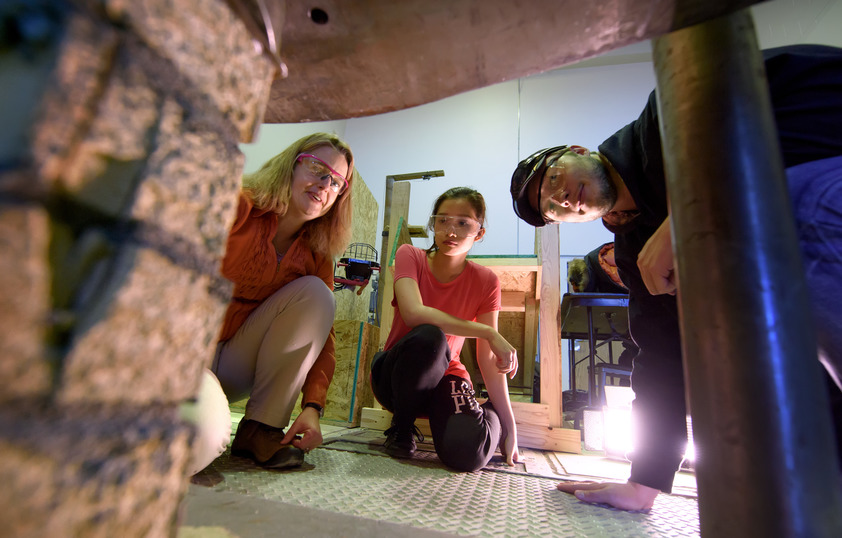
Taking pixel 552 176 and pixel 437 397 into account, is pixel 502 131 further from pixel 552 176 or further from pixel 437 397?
pixel 437 397

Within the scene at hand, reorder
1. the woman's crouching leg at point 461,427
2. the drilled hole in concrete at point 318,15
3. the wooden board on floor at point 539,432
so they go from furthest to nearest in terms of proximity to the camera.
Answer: the wooden board on floor at point 539,432 → the woman's crouching leg at point 461,427 → the drilled hole in concrete at point 318,15

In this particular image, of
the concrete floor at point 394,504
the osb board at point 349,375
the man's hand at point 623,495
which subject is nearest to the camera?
the concrete floor at point 394,504

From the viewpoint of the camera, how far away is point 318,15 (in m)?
0.38

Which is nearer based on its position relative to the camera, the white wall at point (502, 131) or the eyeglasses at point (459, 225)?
the eyeglasses at point (459, 225)

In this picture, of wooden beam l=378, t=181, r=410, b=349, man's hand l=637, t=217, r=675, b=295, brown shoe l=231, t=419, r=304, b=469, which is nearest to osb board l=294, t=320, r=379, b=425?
wooden beam l=378, t=181, r=410, b=349

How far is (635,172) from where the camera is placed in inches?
36.8

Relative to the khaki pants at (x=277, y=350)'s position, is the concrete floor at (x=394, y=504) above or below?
below

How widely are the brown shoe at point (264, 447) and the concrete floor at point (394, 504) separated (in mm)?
21

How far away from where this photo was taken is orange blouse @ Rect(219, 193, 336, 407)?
3.47 ft

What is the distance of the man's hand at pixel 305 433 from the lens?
3.29 ft

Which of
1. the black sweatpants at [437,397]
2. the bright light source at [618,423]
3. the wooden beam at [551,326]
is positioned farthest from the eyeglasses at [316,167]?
the bright light source at [618,423]

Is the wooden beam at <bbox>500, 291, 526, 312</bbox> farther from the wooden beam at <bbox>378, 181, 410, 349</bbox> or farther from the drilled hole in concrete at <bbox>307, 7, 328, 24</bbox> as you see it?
the drilled hole in concrete at <bbox>307, 7, 328, 24</bbox>

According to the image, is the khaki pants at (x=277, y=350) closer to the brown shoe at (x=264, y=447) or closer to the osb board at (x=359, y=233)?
the brown shoe at (x=264, y=447)

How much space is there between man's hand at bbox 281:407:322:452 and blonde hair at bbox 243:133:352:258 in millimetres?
542
